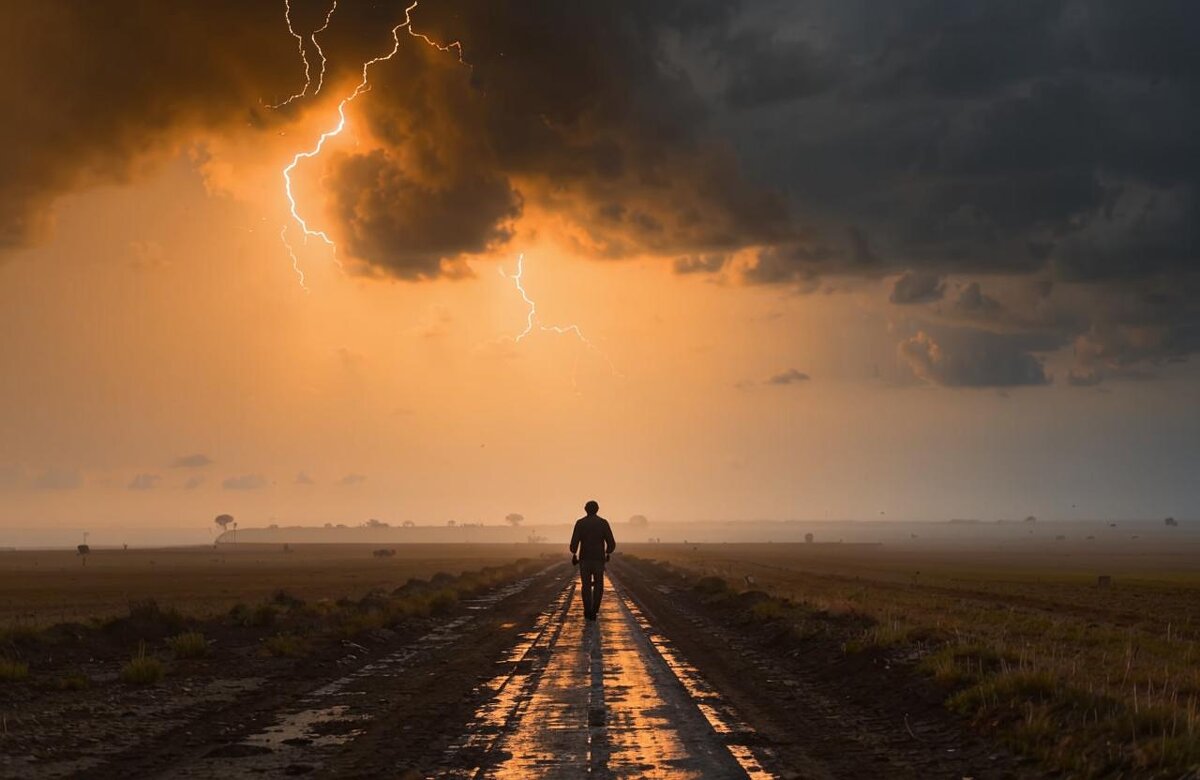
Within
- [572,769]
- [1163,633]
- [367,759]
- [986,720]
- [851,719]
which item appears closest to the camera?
[572,769]

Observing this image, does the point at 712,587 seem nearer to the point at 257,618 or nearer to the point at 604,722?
the point at 257,618

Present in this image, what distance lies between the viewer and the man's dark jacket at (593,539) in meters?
26.0

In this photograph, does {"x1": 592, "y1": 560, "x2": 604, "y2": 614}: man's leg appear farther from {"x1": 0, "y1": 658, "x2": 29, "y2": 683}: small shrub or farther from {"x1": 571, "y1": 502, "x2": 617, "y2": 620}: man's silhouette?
{"x1": 0, "y1": 658, "x2": 29, "y2": 683}: small shrub

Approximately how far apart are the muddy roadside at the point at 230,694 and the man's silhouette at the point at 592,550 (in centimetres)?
255

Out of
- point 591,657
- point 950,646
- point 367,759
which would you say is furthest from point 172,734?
point 950,646

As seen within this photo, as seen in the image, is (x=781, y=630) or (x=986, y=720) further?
(x=781, y=630)

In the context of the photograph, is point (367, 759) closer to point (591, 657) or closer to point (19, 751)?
point (19, 751)

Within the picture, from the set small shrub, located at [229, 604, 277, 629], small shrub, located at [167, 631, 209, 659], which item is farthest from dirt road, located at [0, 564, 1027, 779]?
small shrub, located at [229, 604, 277, 629]

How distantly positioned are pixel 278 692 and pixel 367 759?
19.1 ft

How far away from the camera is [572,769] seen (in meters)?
9.16

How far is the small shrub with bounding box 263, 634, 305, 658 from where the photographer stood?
65.3ft

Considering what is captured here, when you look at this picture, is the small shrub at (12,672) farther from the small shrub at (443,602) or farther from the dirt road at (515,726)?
the small shrub at (443,602)

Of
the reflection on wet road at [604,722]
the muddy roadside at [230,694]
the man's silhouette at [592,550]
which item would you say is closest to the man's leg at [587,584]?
the man's silhouette at [592,550]

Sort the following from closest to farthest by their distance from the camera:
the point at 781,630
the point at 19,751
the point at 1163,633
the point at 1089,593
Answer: the point at 19,751
the point at 781,630
the point at 1163,633
the point at 1089,593
